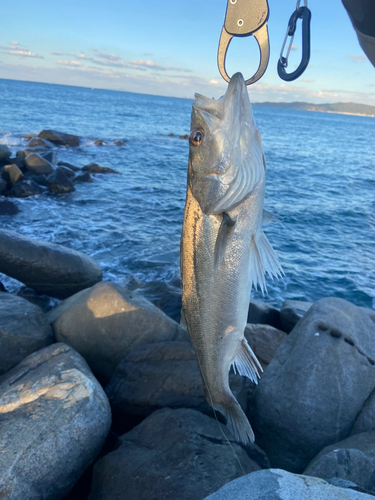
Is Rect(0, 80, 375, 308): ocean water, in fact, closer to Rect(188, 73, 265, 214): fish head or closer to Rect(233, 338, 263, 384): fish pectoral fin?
Rect(233, 338, 263, 384): fish pectoral fin

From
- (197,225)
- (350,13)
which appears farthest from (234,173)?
(350,13)

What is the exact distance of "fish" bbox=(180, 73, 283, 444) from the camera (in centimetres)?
247

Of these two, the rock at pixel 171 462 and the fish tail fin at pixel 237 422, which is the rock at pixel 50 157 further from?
the fish tail fin at pixel 237 422

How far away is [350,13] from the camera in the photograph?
1909 millimetres

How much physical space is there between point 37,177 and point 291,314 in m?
15.7

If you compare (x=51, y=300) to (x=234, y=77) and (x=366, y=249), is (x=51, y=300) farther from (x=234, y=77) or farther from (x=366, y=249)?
(x=366, y=249)

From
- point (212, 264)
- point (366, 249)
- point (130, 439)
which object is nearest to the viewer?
point (212, 264)

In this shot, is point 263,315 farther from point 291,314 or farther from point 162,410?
point 162,410

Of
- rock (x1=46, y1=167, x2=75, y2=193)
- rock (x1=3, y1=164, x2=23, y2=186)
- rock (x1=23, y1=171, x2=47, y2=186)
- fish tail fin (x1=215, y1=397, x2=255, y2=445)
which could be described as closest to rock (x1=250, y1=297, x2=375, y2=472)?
fish tail fin (x1=215, y1=397, x2=255, y2=445)

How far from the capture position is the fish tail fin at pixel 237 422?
2883 millimetres

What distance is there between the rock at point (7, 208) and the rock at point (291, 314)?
36.6ft

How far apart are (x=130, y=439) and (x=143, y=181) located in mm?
18714

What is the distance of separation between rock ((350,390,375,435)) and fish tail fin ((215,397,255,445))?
231cm

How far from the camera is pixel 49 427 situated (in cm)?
381
